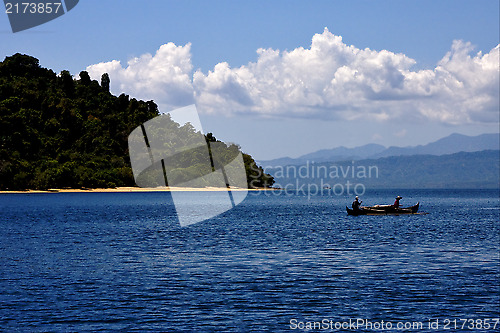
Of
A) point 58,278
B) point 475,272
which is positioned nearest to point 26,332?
point 58,278

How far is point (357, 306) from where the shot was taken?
115 feet

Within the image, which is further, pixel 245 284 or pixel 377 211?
pixel 377 211

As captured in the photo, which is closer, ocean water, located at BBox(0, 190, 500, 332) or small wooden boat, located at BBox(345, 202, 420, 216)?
ocean water, located at BBox(0, 190, 500, 332)

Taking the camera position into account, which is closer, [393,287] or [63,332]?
[63,332]

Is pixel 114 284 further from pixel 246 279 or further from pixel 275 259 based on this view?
pixel 275 259

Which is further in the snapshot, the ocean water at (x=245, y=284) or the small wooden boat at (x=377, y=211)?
the small wooden boat at (x=377, y=211)

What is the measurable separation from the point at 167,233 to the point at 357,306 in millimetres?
51281

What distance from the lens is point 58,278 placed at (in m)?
43.2

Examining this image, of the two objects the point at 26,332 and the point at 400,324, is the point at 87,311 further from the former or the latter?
the point at 400,324

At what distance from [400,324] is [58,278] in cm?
2459

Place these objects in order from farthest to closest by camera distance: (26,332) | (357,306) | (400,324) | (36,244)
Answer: (36,244), (357,306), (400,324), (26,332)

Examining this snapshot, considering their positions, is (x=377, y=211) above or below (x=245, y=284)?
below

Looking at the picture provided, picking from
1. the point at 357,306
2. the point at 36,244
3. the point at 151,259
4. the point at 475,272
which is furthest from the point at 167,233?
the point at 357,306

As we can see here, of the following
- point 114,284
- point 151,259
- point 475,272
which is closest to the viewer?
point 114,284
